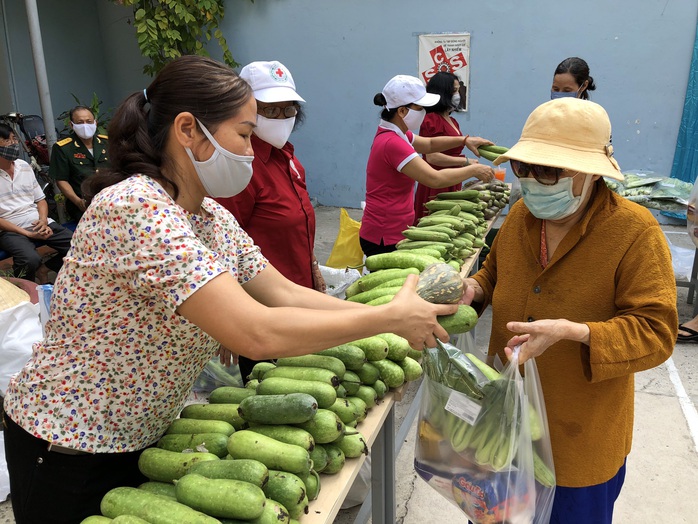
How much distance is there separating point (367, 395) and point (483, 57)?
828 cm

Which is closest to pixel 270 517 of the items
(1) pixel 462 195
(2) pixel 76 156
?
(1) pixel 462 195

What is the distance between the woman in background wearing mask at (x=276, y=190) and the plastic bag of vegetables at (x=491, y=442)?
1.47 m

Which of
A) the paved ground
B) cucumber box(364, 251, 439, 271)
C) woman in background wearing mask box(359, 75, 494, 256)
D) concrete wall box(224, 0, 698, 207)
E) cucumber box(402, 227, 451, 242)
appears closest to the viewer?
cucumber box(364, 251, 439, 271)

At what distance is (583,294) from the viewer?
6.37ft

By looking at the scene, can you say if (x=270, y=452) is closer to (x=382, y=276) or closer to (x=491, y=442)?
(x=491, y=442)

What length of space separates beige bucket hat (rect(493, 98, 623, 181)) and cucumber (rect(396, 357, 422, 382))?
3.42 feet

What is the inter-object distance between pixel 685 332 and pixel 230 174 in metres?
5.30

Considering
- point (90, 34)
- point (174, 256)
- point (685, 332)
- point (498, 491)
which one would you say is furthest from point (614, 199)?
point (90, 34)

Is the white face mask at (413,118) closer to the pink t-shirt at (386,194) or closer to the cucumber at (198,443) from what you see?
the pink t-shirt at (386,194)

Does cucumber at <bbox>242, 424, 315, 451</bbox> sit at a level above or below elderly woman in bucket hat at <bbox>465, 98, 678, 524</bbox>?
below

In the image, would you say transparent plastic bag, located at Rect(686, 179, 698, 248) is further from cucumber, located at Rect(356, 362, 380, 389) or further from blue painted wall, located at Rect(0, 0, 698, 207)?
cucumber, located at Rect(356, 362, 380, 389)

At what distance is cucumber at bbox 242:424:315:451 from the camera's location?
5.91 feet

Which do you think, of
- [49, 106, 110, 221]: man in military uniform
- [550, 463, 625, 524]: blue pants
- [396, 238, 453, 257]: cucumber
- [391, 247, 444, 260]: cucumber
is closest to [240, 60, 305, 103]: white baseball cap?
[391, 247, 444, 260]: cucumber

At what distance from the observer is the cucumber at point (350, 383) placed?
7.26ft
